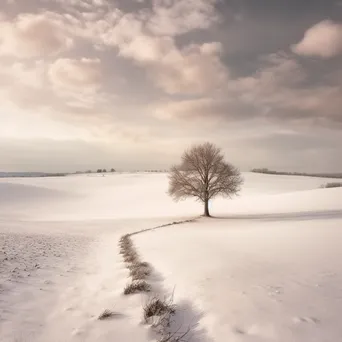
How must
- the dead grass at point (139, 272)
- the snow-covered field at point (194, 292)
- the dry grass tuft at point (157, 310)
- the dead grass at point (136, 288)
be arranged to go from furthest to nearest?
the dead grass at point (139, 272)
the dead grass at point (136, 288)
the dry grass tuft at point (157, 310)
the snow-covered field at point (194, 292)

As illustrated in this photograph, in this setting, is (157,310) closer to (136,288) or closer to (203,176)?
(136,288)

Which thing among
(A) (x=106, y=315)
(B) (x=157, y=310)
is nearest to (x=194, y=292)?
(B) (x=157, y=310)

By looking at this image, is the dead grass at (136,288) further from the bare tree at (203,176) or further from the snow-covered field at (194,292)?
the bare tree at (203,176)

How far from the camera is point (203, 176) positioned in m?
34.8

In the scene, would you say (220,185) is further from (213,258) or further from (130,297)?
(130,297)

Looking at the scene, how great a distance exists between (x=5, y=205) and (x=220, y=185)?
140ft

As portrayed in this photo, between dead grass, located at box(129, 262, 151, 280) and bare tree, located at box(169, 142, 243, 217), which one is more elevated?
bare tree, located at box(169, 142, 243, 217)

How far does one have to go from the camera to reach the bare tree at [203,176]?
33.8 m

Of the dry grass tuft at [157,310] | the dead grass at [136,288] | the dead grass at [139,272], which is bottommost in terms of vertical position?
the dead grass at [139,272]

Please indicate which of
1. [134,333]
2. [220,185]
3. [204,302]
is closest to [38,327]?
[134,333]

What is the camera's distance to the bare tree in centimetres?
→ 3381

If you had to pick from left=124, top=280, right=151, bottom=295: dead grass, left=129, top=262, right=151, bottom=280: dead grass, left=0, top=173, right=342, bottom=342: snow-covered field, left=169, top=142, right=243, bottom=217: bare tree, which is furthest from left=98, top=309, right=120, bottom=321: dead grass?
left=169, top=142, right=243, bottom=217: bare tree

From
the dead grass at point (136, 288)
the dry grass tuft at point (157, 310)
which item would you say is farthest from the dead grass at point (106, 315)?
the dead grass at point (136, 288)

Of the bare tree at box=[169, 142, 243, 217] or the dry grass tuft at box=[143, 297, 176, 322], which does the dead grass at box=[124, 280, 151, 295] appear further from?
the bare tree at box=[169, 142, 243, 217]
